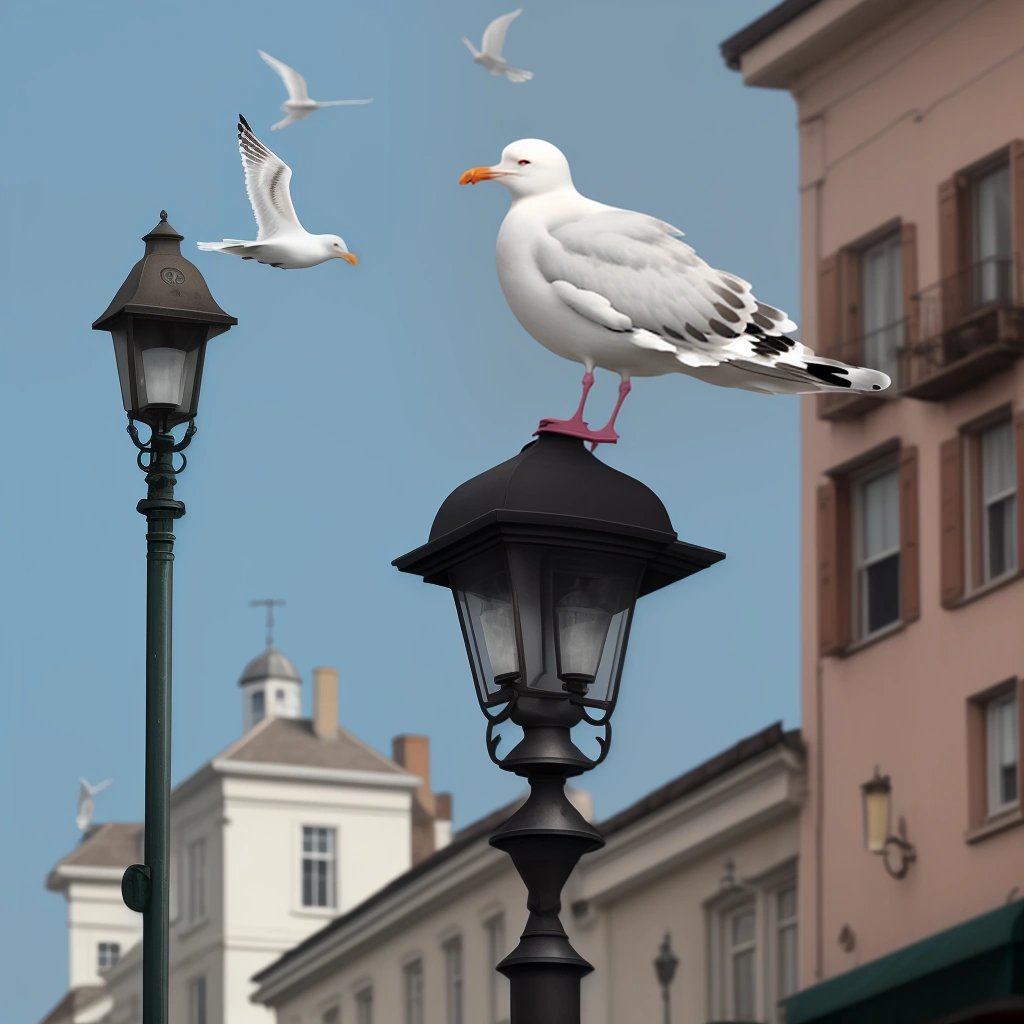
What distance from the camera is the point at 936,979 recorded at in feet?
106

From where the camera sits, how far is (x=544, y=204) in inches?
403

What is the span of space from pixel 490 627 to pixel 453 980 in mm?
44240

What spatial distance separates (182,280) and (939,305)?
22459 mm

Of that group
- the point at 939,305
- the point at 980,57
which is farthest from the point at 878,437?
the point at 980,57

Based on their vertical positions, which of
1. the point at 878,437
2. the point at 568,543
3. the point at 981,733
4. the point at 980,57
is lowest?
the point at 568,543

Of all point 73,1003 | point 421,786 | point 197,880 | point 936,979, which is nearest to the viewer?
point 936,979

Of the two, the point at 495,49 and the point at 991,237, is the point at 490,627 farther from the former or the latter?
the point at 991,237

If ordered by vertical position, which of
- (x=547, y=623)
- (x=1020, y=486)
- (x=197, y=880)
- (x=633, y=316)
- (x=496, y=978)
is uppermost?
(x=197, y=880)

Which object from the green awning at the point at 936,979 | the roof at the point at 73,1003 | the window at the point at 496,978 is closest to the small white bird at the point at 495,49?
the green awning at the point at 936,979

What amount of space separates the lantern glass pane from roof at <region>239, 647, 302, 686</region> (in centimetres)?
8336

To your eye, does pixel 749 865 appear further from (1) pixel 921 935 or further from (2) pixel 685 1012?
(1) pixel 921 935

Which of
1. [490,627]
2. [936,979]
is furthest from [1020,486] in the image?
[490,627]

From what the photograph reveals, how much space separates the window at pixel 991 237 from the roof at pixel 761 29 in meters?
4.08

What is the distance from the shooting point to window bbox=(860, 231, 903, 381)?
35.2 meters
